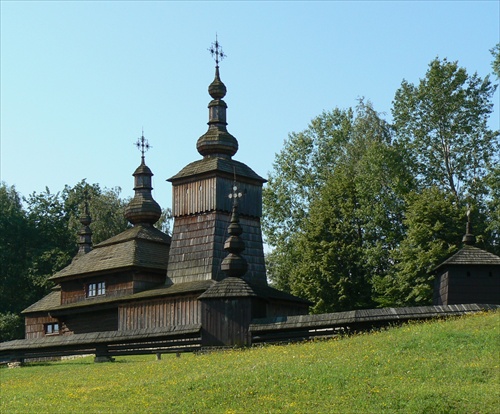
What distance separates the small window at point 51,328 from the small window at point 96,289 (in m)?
4.62

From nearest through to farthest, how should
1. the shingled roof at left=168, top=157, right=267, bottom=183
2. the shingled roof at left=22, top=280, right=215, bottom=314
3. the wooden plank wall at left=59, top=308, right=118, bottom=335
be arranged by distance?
the shingled roof at left=22, top=280, right=215, bottom=314 → the shingled roof at left=168, top=157, right=267, bottom=183 → the wooden plank wall at left=59, top=308, right=118, bottom=335

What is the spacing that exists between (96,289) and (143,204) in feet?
18.7

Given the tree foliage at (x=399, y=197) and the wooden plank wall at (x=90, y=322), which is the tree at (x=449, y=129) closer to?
the tree foliage at (x=399, y=197)

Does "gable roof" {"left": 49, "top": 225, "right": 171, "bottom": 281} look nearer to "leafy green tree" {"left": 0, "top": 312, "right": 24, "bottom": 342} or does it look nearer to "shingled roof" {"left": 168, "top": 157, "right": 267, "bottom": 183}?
"shingled roof" {"left": 168, "top": 157, "right": 267, "bottom": 183}

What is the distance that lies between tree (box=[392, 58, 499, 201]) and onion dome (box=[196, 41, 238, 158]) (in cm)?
1241

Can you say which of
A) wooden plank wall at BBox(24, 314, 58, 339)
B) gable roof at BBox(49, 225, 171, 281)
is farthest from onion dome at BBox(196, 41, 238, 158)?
wooden plank wall at BBox(24, 314, 58, 339)

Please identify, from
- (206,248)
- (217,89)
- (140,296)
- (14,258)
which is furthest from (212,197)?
(14,258)

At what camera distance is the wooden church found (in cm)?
4488

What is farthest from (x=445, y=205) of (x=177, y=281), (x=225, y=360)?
(x=225, y=360)

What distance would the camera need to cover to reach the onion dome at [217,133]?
4788cm

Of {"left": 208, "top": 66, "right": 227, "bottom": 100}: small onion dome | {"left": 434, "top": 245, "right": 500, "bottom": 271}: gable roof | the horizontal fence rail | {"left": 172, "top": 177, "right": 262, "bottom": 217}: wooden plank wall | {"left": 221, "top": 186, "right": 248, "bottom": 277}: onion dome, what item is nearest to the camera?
the horizontal fence rail

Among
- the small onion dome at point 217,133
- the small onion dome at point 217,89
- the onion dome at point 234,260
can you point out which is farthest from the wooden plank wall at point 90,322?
the onion dome at point 234,260

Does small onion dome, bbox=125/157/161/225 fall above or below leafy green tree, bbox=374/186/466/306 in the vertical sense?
above

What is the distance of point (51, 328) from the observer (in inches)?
2168
